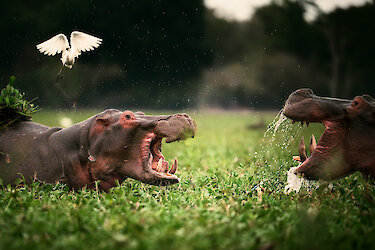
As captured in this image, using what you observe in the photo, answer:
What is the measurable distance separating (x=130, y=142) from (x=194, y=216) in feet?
3.02

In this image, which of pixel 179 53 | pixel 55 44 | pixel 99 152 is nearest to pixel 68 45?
pixel 55 44

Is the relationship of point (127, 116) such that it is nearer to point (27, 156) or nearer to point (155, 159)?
point (155, 159)

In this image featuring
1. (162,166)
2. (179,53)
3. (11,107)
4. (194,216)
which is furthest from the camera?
(179,53)

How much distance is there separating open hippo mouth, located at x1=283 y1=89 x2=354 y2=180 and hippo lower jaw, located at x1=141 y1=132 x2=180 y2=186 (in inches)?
45.5

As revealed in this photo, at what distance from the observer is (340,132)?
125 inches

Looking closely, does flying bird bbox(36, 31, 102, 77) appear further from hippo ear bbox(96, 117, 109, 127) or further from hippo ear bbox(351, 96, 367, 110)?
hippo ear bbox(351, 96, 367, 110)

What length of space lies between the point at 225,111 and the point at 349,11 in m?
11.2

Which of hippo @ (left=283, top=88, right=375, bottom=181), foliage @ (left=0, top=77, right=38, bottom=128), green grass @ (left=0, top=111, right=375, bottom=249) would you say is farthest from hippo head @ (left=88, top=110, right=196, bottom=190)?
hippo @ (left=283, top=88, right=375, bottom=181)

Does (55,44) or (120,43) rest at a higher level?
(120,43)

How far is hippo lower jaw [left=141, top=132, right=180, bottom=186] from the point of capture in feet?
10.3

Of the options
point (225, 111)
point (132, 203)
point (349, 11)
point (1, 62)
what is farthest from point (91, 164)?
point (225, 111)

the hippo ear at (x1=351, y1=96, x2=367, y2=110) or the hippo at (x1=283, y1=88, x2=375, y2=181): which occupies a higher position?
the hippo ear at (x1=351, y1=96, x2=367, y2=110)

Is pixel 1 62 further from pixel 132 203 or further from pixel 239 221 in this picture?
pixel 239 221

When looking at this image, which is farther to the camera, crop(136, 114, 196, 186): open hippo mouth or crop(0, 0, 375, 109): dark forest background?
crop(0, 0, 375, 109): dark forest background
